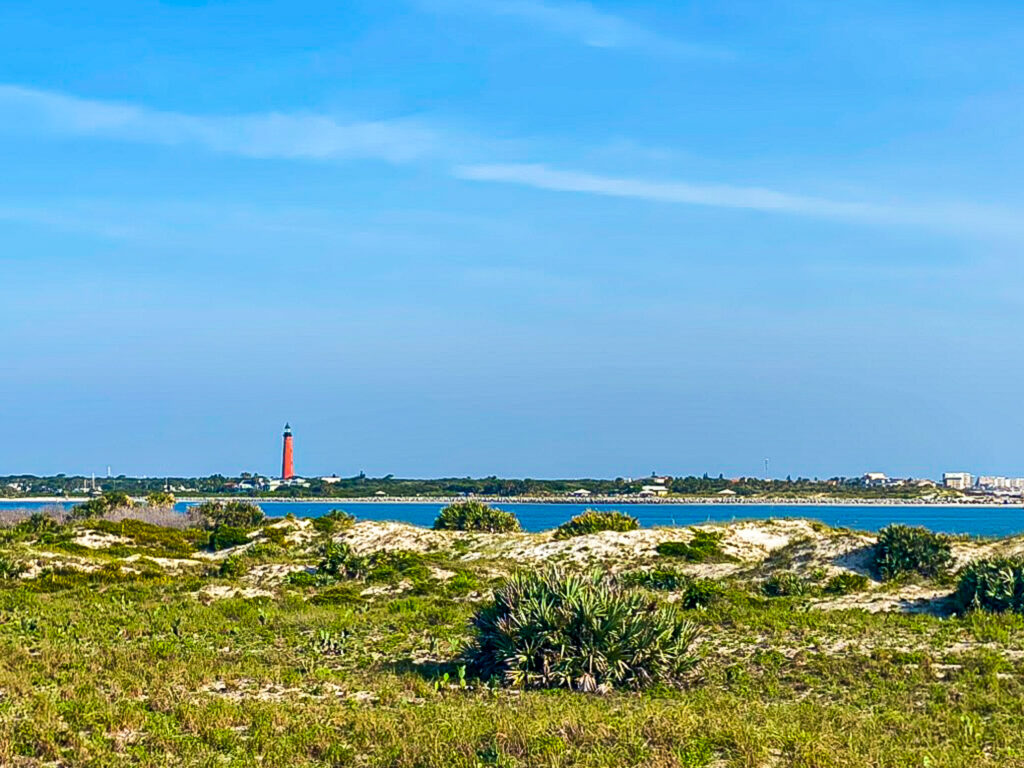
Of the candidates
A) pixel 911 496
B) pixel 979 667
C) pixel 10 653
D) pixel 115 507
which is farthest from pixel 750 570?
pixel 911 496

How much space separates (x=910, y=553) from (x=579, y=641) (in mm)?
17348

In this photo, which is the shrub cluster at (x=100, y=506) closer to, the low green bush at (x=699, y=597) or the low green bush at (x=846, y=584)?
the low green bush at (x=699, y=597)

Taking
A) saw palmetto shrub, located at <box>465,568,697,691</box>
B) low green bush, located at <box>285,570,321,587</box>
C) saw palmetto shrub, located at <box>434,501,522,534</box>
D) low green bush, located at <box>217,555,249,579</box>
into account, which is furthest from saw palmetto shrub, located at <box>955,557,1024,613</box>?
saw palmetto shrub, located at <box>434,501,522,534</box>

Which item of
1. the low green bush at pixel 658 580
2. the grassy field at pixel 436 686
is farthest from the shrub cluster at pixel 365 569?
the low green bush at pixel 658 580

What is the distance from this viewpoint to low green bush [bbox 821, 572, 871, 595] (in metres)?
28.0

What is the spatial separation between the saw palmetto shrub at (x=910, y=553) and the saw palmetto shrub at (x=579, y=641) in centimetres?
1515

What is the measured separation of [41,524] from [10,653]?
38.1 m

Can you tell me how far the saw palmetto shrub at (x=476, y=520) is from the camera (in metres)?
49.4

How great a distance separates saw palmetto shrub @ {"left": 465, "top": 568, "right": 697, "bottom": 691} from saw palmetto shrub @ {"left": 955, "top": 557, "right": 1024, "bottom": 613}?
8668 mm

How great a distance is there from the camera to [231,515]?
59750 millimetres

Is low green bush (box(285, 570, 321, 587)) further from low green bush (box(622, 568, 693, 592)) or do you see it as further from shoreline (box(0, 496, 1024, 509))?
shoreline (box(0, 496, 1024, 509))

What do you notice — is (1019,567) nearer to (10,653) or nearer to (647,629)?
(647,629)

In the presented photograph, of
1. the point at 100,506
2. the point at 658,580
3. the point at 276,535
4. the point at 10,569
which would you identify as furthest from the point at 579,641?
the point at 100,506

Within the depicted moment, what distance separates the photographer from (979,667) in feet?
55.1
